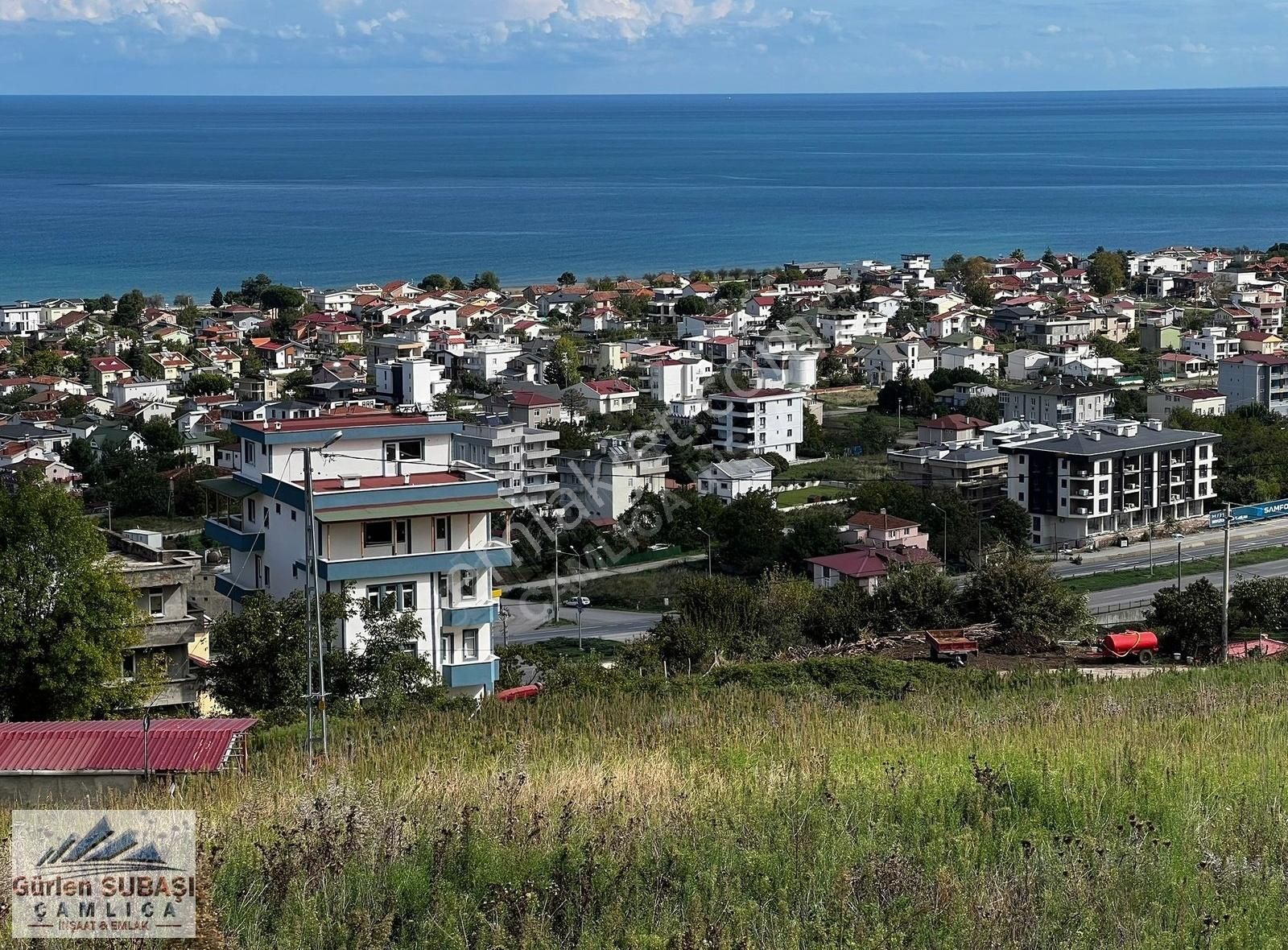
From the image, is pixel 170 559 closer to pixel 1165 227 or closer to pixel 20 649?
pixel 20 649

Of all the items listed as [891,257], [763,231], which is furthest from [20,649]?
[763,231]

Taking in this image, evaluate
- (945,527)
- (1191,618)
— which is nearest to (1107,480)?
(945,527)

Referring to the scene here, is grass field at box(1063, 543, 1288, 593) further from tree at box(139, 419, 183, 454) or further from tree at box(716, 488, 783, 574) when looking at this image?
tree at box(139, 419, 183, 454)

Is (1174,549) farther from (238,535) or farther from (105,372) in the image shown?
(105,372)

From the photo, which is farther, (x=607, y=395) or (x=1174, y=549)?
(x=607, y=395)

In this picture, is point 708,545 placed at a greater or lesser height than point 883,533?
lesser
